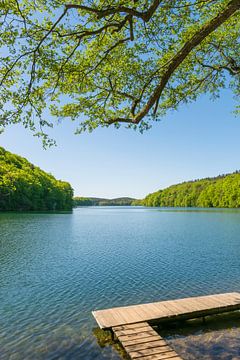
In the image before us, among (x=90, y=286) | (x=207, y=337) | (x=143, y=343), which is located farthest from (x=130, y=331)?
(x=90, y=286)

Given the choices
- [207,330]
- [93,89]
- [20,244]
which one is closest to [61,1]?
[93,89]

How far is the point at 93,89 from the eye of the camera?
11484mm

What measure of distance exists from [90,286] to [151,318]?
21.4 feet

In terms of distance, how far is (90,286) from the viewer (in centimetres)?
1706

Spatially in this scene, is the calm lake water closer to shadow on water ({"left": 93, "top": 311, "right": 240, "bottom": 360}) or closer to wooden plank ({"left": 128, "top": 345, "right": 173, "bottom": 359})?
shadow on water ({"left": 93, "top": 311, "right": 240, "bottom": 360})

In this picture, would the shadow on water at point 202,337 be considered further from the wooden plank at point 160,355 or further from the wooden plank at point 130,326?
the wooden plank at point 160,355

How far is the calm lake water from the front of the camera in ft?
32.7

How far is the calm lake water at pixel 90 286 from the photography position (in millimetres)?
9977

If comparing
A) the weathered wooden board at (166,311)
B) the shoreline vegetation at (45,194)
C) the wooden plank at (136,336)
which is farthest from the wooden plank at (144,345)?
the shoreline vegetation at (45,194)

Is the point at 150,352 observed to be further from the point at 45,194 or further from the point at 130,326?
the point at 45,194

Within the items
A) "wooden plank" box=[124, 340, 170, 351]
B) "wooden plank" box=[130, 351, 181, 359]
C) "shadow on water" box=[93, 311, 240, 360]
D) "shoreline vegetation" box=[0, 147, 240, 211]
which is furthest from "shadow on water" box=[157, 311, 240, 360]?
"shoreline vegetation" box=[0, 147, 240, 211]

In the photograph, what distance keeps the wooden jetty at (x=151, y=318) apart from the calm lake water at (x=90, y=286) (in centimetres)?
64

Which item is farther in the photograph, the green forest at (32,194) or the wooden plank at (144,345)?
the green forest at (32,194)

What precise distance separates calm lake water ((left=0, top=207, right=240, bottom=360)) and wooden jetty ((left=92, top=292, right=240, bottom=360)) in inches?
25.3
